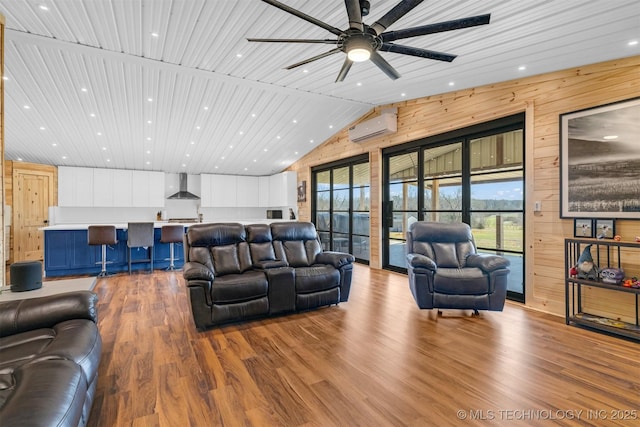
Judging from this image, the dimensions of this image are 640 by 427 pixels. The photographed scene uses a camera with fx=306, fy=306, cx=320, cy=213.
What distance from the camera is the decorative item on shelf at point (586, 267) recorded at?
3.20 metres

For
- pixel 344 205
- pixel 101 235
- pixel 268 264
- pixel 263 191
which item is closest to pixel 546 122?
pixel 268 264

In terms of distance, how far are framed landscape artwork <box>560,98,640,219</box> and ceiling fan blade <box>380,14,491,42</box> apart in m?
2.13

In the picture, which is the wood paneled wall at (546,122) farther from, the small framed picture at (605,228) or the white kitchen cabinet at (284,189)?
the white kitchen cabinet at (284,189)

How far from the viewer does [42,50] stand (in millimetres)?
3674

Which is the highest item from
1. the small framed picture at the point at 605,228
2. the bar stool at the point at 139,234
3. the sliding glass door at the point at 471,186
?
the sliding glass door at the point at 471,186

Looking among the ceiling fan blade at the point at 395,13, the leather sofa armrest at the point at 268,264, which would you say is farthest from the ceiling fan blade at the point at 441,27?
the leather sofa armrest at the point at 268,264

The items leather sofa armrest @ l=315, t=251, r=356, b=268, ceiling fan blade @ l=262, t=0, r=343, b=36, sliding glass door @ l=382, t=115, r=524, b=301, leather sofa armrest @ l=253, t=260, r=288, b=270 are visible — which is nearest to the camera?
ceiling fan blade @ l=262, t=0, r=343, b=36

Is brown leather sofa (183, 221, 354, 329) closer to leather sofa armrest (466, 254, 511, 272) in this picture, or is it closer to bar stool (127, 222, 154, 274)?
leather sofa armrest (466, 254, 511, 272)

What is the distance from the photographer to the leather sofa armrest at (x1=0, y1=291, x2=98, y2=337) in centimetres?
183

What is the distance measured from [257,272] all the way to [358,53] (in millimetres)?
2493

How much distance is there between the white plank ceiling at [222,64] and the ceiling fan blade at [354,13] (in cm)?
83

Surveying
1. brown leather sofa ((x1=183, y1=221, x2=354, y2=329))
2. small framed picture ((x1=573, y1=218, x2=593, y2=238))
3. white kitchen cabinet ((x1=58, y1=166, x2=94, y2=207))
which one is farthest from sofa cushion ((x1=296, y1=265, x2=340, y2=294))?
white kitchen cabinet ((x1=58, y1=166, x2=94, y2=207))

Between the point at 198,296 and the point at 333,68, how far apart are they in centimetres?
334

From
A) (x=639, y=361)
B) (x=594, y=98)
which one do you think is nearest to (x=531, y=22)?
(x=594, y=98)
